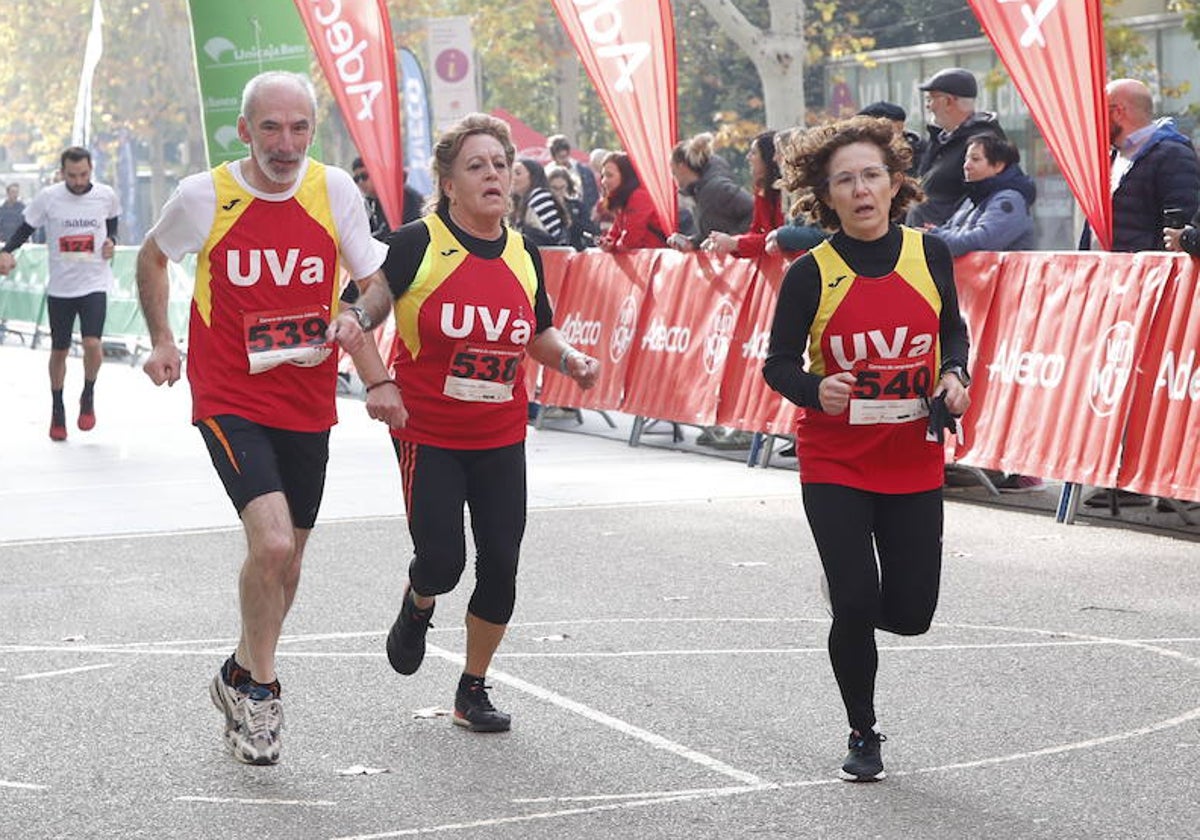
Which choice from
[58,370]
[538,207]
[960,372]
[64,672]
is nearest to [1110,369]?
[960,372]

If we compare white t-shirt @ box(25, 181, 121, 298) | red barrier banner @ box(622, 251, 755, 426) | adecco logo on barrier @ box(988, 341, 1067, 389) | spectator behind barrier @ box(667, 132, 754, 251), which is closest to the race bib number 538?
adecco logo on barrier @ box(988, 341, 1067, 389)

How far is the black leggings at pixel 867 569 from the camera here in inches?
245

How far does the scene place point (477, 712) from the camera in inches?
272

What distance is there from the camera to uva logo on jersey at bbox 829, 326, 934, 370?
627cm

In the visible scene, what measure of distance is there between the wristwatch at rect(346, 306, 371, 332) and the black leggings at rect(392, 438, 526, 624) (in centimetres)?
44

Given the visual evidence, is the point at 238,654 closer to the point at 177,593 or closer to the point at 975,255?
the point at 177,593

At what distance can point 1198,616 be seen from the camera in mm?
8641

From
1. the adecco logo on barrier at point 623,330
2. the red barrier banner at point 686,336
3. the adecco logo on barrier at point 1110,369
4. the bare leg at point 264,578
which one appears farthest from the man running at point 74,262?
the bare leg at point 264,578

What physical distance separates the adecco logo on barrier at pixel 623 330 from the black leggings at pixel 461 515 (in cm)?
903

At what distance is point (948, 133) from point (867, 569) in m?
6.75

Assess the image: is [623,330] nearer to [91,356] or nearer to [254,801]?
[91,356]

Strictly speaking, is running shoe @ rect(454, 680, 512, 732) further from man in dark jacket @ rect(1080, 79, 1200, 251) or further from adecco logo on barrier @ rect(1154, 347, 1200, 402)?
man in dark jacket @ rect(1080, 79, 1200, 251)

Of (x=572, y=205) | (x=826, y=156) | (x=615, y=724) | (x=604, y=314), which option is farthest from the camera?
(x=572, y=205)

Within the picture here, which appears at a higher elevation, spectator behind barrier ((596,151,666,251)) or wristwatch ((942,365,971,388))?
spectator behind barrier ((596,151,666,251))
